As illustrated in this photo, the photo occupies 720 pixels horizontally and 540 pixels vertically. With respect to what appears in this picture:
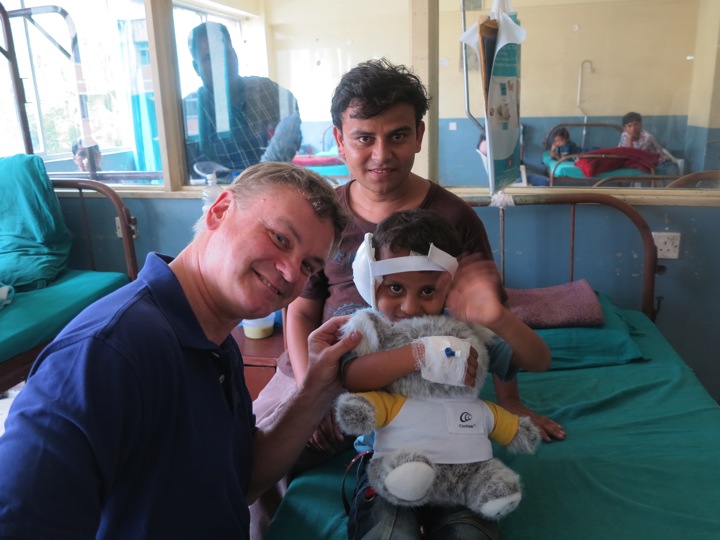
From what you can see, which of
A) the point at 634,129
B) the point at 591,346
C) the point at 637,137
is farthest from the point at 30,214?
the point at 634,129

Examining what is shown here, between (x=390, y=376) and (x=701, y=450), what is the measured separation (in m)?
0.93

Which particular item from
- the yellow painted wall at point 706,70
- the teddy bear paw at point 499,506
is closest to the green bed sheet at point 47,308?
the teddy bear paw at point 499,506

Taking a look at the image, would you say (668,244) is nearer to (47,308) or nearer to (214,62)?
(214,62)

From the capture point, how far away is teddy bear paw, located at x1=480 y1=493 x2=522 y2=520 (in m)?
1.06

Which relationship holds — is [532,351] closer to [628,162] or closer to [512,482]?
[512,482]

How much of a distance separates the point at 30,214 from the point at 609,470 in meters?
3.05

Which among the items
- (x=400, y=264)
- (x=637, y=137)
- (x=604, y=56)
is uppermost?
(x=604, y=56)

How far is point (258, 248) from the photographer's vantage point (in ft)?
3.06

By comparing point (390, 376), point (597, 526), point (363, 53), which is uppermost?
point (363, 53)

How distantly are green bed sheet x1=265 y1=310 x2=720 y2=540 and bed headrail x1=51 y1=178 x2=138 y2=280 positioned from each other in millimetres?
1978

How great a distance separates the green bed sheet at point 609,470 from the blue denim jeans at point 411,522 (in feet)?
0.40

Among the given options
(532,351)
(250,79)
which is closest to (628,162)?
(250,79)

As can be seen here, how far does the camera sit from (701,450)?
1489mm

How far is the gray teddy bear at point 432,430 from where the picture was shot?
1079 mm
